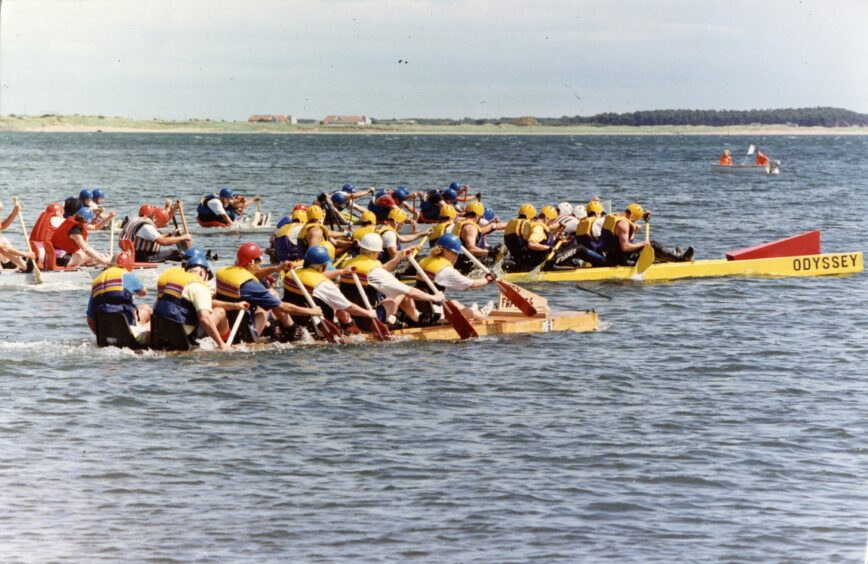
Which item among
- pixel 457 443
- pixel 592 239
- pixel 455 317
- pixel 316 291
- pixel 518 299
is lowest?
pixel 457 443

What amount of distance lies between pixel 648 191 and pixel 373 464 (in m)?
54.5

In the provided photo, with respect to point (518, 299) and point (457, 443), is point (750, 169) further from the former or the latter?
point (457, 443)

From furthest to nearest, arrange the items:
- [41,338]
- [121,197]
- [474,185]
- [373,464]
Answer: [474,185] → [121,197] → [41,338] → [373,464]

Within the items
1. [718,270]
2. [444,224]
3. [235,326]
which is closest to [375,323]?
[235,326]

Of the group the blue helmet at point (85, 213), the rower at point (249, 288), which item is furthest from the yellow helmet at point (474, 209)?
the rower at point (249, 288)

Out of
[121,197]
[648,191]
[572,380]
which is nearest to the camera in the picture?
[572,380]

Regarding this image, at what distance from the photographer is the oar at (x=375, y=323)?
18.9 meters

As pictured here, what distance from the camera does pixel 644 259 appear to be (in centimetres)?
2697

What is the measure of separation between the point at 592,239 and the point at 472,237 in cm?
333

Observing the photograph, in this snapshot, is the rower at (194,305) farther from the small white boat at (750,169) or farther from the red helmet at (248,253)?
the small white boat at (750,169)

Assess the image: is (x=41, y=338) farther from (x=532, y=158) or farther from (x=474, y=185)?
(x=532, y=158)

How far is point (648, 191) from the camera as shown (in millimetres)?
65562

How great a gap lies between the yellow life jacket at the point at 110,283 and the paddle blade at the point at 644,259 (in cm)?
1334

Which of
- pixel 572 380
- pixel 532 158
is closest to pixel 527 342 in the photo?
pixel 572 380
